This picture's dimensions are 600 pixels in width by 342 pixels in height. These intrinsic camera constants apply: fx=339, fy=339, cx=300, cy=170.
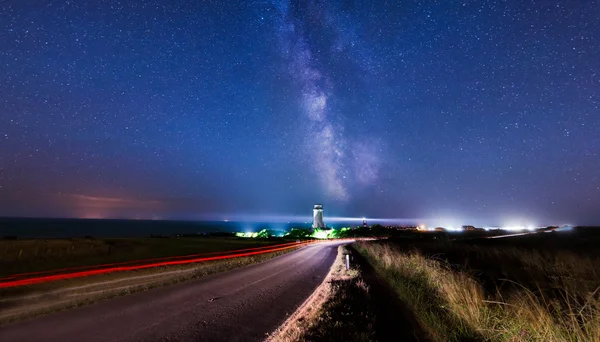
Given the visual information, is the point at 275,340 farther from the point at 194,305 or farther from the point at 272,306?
the point at 194,305

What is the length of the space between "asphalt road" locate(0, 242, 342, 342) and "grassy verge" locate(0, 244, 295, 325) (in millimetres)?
937

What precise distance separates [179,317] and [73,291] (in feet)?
23.4

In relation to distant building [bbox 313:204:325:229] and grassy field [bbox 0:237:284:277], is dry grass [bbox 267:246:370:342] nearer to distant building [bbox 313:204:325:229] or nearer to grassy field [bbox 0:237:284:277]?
grassy field [bbox 0:237:284:277]

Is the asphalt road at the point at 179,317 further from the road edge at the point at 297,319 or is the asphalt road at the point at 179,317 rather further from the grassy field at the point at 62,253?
the grassy field at the point at 62,253

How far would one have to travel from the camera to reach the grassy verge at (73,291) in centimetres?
1028

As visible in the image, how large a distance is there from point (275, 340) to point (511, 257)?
880 inches

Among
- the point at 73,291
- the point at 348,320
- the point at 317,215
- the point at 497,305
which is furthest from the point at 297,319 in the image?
the point at 317,215

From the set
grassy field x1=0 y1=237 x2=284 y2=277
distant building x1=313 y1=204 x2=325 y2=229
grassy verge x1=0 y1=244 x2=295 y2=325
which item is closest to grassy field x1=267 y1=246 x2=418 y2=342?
grassy verge x1=0 y1=244 x2=295 y2=325

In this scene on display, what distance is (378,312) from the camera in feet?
29.9

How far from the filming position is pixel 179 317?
873cm

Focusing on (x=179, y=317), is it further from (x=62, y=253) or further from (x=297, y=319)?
(x=62, y=253)

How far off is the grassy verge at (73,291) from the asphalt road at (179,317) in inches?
36.9

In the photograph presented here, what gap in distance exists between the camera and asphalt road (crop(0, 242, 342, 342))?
7.44 meters

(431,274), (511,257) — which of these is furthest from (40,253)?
(511,257)
